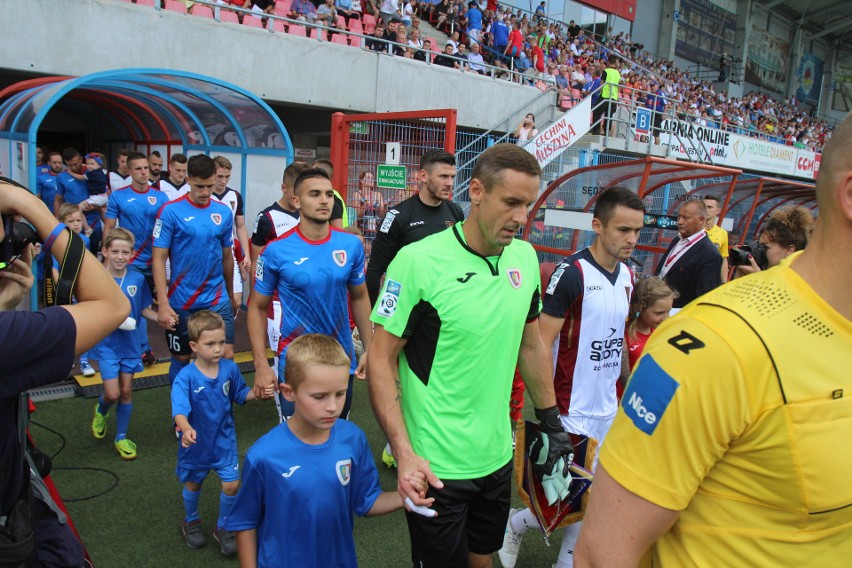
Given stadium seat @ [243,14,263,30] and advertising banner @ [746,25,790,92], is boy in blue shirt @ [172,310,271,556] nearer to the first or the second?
stadium seat @ [243,14,263,30]

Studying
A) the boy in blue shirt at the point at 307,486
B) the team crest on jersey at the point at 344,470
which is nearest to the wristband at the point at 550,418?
the boy in blue shirt at the point at 307,486

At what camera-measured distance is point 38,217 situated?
1541mm

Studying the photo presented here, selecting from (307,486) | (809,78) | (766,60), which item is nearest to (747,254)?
(307,486)

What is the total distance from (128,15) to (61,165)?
2.82m

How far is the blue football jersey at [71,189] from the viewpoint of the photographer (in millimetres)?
9273

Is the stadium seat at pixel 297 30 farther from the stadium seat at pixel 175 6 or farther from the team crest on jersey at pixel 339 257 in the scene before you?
the team crest on jersey at pixel 339 257

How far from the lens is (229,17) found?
11578 millimetres

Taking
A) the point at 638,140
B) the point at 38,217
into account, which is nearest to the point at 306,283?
the point at 38,217

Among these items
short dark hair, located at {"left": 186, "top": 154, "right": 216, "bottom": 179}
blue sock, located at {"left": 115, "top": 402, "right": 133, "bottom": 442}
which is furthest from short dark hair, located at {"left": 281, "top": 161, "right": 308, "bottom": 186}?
blue sock, located at {"left": 115, "top": 402, "right": 133, "bottom": 442}

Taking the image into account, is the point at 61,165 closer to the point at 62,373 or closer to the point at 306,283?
the point at 306,283

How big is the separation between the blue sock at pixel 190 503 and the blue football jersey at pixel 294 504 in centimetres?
145

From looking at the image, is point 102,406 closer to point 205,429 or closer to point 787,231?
point 205,429

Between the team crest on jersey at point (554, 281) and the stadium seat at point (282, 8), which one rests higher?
the stadium seat at point (282, 8)

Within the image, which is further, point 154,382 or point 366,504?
point 154,382
